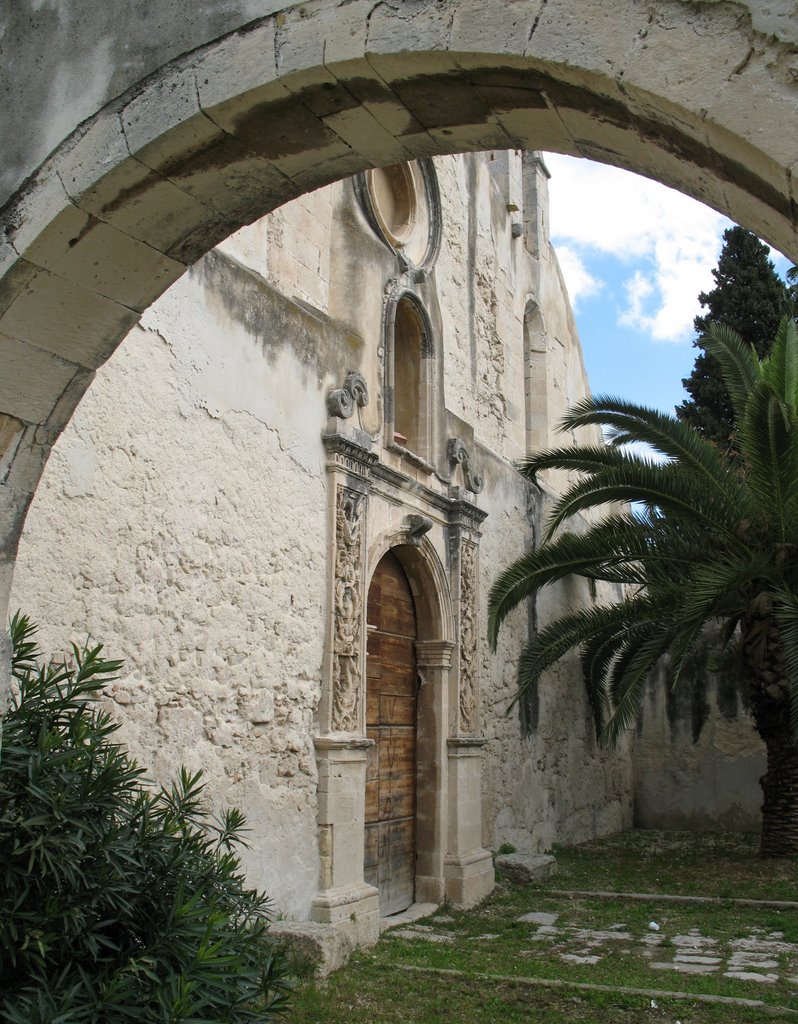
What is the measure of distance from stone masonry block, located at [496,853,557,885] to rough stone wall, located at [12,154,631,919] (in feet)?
12.0

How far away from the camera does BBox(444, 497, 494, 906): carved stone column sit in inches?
364

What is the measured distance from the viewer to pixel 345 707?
24.8 ft

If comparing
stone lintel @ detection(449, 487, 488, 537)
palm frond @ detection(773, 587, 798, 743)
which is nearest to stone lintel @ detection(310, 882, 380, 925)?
stone lintel @ detection(449, 487, 488, 537)

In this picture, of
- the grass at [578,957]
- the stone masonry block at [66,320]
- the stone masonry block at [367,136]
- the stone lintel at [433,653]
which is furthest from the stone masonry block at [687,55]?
the stone lintel at [433,653]

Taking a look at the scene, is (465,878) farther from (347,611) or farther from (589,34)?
(589,34)

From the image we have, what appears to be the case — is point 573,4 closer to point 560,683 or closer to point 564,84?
point 564,84

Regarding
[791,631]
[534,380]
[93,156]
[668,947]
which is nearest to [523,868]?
[668,947]

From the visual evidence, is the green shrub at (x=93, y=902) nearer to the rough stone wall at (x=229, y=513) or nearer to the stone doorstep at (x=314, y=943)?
the rough stone wall at (x=229, y=513)

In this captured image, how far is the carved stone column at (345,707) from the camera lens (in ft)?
23.7

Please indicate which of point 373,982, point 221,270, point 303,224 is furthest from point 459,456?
point 373,982

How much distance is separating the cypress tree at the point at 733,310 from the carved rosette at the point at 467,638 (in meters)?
9.93

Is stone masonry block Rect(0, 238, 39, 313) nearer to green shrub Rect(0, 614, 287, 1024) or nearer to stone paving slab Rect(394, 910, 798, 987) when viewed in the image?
green shrub Rect(0, 614, 287, 1024)

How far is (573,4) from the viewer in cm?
242

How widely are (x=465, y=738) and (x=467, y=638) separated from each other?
3.17 feet
